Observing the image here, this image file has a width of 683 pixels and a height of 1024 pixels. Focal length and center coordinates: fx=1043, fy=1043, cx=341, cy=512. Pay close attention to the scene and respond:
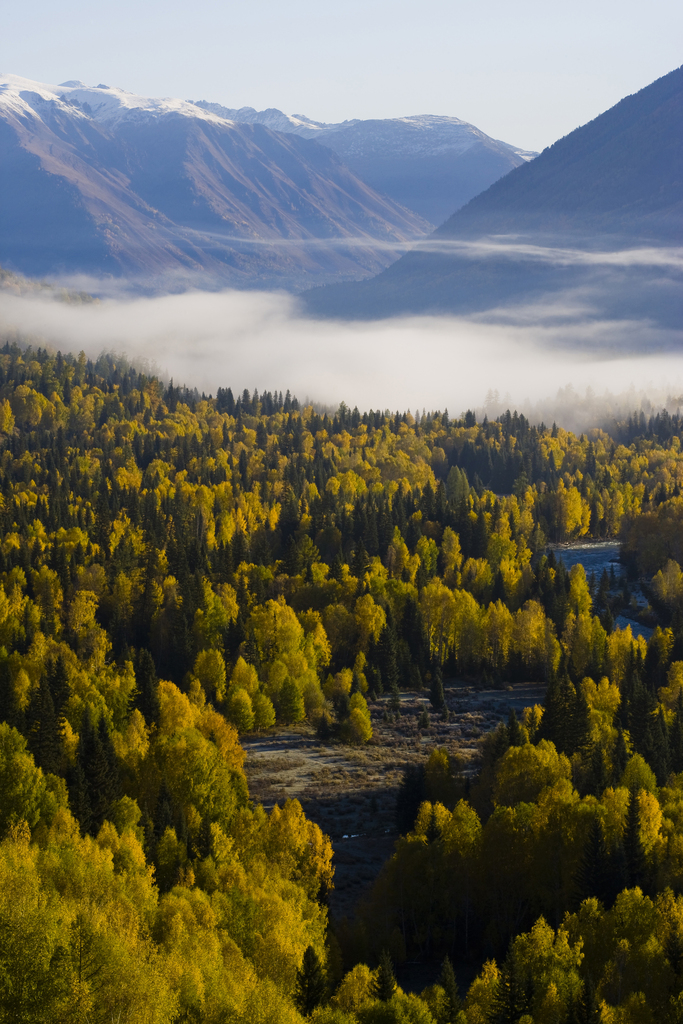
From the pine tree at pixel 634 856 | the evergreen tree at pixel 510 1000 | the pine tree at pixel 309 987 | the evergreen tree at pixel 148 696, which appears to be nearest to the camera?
the evergreen tree at pixel 510 1000

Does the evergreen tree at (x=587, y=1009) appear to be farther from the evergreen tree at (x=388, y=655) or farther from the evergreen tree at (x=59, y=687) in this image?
the evergreen tree at (x=388, y=655)

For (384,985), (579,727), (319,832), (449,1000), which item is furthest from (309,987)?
(579,727)

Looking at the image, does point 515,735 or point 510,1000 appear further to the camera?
point 515,735

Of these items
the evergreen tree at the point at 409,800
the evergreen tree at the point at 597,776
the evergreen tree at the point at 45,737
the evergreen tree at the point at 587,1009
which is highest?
the evergreen tree at the point at 45,737

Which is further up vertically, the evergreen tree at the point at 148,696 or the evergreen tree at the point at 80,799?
the evergreen tree at the point at 148,696

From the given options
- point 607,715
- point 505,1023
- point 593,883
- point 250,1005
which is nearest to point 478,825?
point 593,883

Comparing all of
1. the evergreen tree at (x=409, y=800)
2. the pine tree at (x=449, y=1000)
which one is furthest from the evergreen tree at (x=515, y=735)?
the pine tree at (x=449, y=1000)

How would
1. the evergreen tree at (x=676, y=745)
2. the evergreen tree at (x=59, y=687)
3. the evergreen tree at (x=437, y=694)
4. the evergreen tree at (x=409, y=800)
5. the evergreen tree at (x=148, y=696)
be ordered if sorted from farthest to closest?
1. the evergreen tree at (x=437, y=694)
2. the evergreen tree at (x=148, y=696)
3. the evergreen tree at (x=59, y=687)
4. the evergreen tree at (x=676, y=745)
5. the evergreen tree at (x=409, y=800)

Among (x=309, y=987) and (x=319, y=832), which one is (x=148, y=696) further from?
(x=309, y=987)

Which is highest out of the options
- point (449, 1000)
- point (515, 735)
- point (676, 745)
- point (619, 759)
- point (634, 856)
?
point (515, 735)

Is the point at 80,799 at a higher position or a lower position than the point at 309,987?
higher
